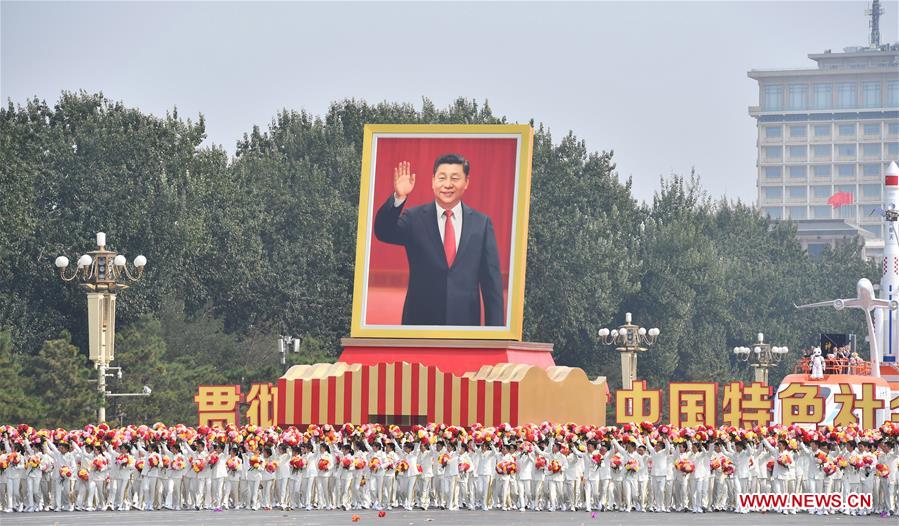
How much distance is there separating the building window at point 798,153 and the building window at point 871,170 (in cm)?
702

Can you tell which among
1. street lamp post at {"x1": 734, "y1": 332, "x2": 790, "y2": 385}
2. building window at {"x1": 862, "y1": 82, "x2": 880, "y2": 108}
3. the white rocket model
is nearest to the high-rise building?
building window at {"x1": 862, "y1": 82, "x2": 880, "y2": 108}

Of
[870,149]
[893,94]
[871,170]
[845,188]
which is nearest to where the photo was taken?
[871,170]

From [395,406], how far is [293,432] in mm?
5894

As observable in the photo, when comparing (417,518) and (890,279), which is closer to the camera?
(417,518)

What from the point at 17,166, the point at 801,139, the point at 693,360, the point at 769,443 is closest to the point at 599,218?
the point at 693,360

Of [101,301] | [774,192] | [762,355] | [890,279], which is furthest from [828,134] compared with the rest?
[101,301]

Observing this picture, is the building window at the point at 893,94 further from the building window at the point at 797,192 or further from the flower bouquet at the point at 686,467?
the flower bouquet at the point at 686,467

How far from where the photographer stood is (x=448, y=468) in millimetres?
31500

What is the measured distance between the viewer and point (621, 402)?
41.8m

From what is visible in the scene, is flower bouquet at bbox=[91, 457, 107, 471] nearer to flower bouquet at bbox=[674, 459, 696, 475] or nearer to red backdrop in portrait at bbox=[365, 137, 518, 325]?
flower bouquet at bbox=[674, 459, 696, 475]

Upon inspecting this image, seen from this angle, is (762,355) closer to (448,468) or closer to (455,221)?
(455,221)

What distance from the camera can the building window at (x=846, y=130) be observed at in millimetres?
187000

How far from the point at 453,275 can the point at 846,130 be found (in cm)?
15384

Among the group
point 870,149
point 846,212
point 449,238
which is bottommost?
point 449,238
